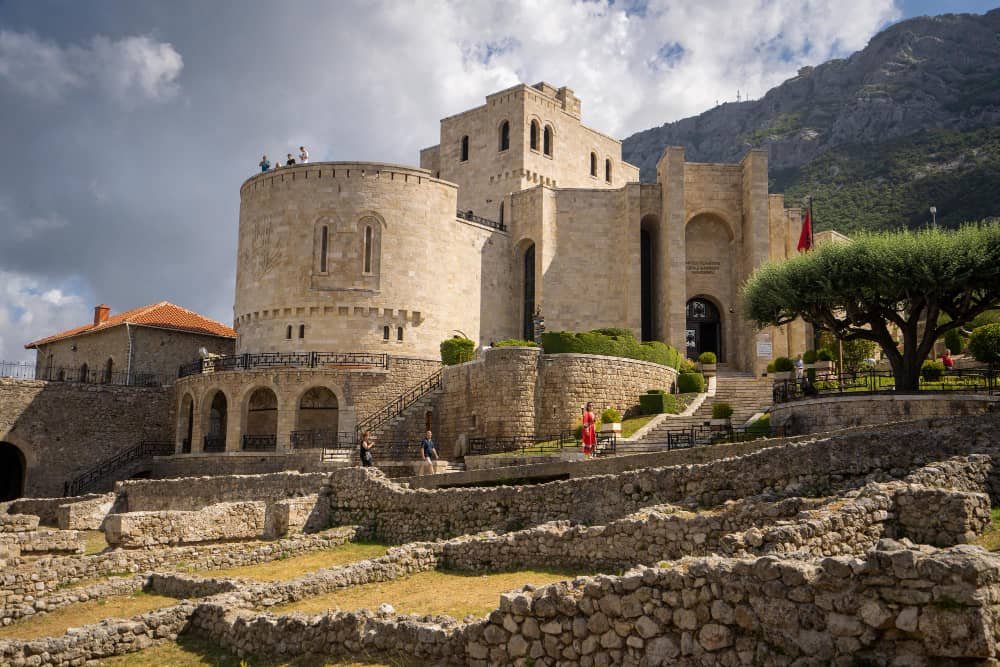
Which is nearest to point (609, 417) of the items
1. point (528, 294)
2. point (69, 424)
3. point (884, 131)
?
point (528, 294)

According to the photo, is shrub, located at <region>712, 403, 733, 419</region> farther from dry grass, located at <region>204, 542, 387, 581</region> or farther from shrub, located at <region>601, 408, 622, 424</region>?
dry grass, located at <region>204, 542, 387, 581</region>

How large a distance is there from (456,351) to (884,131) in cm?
7975

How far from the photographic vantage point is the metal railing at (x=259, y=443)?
3497 centimetres

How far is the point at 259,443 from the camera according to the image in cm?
3547

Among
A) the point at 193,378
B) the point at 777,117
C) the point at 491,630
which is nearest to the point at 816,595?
the point at 491,630

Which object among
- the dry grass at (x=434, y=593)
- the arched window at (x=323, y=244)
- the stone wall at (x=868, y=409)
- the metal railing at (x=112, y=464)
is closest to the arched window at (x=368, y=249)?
the arched window at (x=323, y=244)

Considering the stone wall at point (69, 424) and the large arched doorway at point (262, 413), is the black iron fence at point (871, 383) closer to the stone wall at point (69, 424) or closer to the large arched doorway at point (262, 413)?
the large arched doorway at point (262, 413)

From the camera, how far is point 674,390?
34.0 meters

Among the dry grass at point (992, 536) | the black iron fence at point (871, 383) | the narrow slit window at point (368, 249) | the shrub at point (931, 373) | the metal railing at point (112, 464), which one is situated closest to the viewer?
the dry grass at point (992, 536)

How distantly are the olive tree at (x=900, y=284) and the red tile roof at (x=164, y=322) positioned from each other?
31.7 metres

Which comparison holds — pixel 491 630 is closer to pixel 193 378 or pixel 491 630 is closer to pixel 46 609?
pixel 46 609

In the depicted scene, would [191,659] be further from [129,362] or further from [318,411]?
[129,362]

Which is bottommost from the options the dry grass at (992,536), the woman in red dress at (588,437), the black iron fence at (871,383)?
the dry grass at (992,536)

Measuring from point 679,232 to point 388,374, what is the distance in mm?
15453
